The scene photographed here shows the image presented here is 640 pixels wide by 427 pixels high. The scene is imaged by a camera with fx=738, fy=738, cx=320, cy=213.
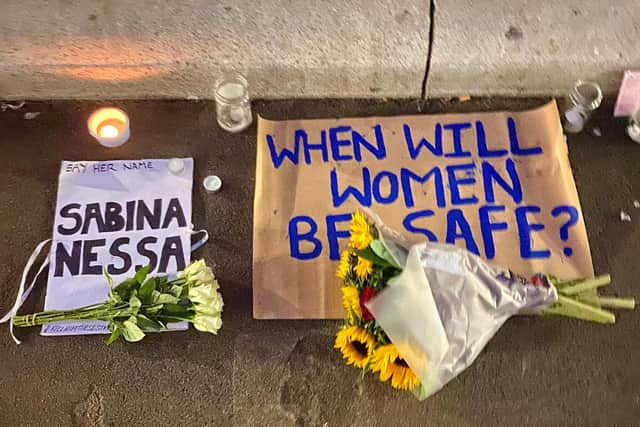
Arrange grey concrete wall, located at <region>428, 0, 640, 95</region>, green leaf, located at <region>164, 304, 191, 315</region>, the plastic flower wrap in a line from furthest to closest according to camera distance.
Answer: grey concrete wall, located at <region>428, 0, 640, 95</region> → green leaf, located at <region>164, 304, 191, 315</region> → the plastic flower wrap

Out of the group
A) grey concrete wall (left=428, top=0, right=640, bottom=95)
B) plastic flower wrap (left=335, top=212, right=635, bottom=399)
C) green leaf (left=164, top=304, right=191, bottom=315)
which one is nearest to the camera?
plastic flower wrap (left=335, top=212, right=635, bottom=399)

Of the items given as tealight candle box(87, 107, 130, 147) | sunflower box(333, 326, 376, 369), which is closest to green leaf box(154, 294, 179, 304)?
sunflower box(333, 326, 376, 369)

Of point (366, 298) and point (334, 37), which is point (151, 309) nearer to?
point (366, 298)

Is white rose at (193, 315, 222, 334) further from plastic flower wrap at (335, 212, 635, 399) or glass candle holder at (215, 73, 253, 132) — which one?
glass candle holder at (215, 73, 253, 132)

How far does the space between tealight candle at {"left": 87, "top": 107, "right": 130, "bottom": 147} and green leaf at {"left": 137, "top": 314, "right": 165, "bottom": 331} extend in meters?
0.36

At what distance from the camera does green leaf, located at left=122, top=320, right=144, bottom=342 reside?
41.2 inches

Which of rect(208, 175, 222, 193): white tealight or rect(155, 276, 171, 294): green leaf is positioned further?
rect(208, 175, 222, 193): white tealight

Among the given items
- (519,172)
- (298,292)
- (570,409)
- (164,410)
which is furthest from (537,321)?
(164,410)

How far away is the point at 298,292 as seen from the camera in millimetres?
1128

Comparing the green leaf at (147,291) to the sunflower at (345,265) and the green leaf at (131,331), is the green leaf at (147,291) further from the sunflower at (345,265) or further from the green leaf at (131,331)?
the sunflower at (345,265)

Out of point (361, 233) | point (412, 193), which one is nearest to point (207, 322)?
point (361, 233)

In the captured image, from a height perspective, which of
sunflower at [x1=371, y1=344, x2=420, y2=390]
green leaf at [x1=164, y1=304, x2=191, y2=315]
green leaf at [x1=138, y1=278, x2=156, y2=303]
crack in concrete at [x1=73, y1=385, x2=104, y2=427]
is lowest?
crack in concrete at [x1=73, y1=385, x2=104, y2=427]

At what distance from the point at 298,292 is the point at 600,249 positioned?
48 centimetres

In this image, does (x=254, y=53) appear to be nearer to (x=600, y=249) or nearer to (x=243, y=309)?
(x=243, y=309)
